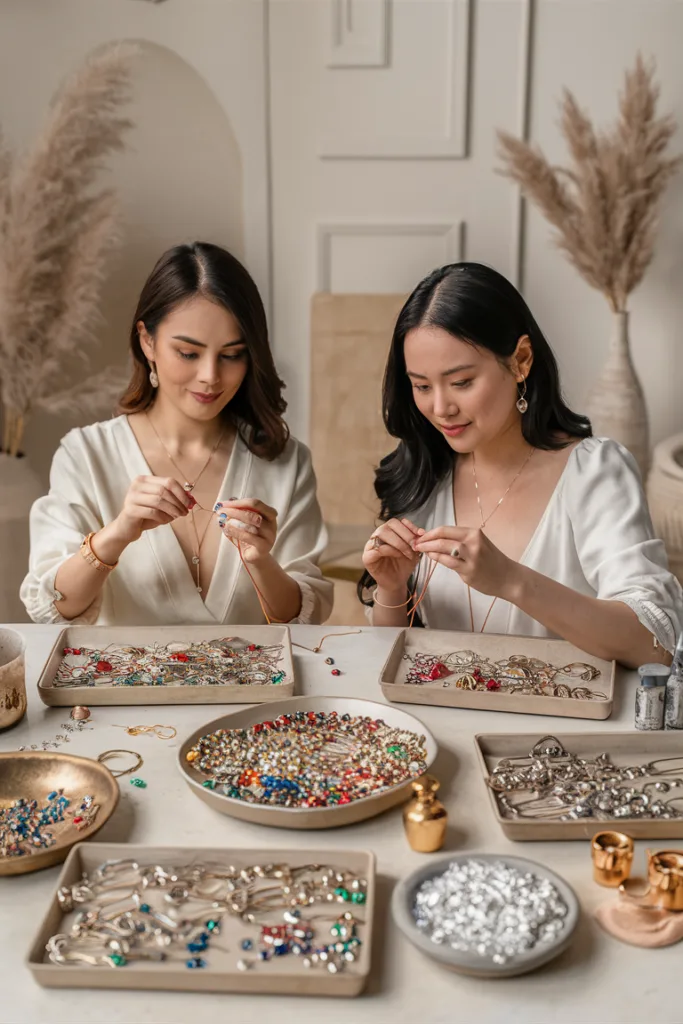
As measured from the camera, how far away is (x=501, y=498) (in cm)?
234

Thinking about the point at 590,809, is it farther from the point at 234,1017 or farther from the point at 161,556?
the point at 161,556

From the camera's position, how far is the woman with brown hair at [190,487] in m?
2.27

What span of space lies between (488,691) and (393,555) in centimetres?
39

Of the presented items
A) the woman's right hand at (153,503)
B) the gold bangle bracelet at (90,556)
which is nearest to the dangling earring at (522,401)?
the woman's right hand at (153,503)

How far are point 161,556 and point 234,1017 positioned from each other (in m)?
1.43

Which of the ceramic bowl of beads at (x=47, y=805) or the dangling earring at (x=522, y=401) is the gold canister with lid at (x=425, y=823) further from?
the dangling earring at (x=522, y=401)

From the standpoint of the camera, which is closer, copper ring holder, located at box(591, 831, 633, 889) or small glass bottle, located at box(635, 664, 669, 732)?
copper ring holder, located at box(591, 831, 633, 889)

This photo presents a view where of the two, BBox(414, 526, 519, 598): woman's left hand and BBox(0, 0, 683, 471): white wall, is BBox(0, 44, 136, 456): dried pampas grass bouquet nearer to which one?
BBox(0, 0, 683, 471): white wall

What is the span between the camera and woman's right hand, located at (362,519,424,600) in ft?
6.57

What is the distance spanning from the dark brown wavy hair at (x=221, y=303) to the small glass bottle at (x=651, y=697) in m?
1.11

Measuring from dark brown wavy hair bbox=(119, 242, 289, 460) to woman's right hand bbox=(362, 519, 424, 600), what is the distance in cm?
51

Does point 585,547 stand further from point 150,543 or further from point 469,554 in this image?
point 150,543

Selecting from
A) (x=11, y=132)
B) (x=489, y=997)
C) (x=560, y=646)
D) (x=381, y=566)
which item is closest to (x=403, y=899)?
(x=489, y=997)

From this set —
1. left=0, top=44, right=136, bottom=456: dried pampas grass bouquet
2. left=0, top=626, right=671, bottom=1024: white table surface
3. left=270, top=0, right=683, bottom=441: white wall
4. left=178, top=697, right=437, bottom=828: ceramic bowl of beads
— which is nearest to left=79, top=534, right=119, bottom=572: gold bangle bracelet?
left=0, top=626, right=671, bottom=1024: white table surface
